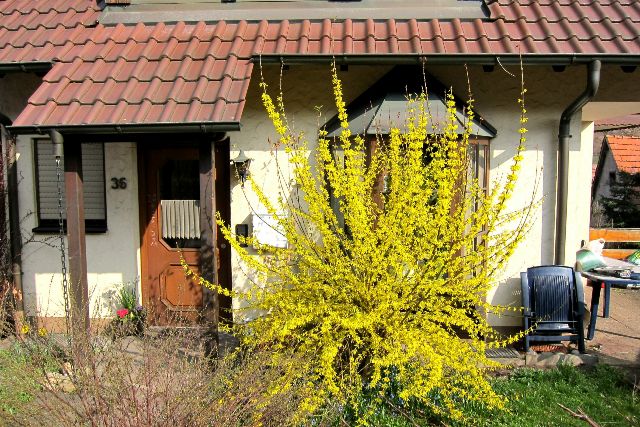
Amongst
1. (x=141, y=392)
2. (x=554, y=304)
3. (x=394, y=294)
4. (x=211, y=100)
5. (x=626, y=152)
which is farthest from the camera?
(x=626, y=152)

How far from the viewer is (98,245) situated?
226 inches

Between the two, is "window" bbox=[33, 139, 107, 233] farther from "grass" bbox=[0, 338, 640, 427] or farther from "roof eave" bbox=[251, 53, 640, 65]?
"roof eave" bbox=[251, 53, 640, 65]

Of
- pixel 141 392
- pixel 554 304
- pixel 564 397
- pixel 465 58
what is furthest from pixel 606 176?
pixel 141 392

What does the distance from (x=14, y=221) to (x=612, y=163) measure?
16.4 m

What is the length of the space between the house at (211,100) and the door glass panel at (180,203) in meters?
0.01

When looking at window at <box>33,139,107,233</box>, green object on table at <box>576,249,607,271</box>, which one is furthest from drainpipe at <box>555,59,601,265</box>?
window at <box>33,139,107,233</box>

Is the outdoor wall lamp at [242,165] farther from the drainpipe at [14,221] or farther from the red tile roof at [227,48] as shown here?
the drainpipe at [14,221]

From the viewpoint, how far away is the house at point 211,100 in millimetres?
4629

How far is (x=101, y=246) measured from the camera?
5746mm

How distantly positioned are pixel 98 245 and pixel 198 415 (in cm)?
380

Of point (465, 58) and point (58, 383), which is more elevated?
point (465, 58)

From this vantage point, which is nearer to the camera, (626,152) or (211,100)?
(211,100)

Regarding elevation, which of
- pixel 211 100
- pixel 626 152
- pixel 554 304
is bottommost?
pixel 554 304

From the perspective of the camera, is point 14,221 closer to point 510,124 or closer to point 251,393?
point 251,393
